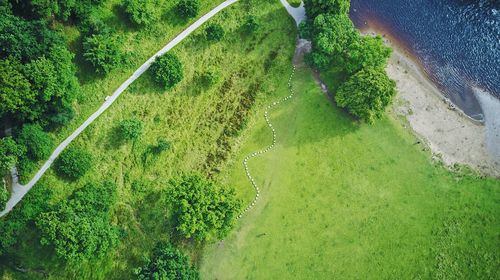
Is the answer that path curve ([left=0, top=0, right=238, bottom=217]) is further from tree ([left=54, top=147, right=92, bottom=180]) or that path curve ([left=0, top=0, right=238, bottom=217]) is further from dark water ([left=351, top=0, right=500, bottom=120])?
dark water ([left=351, top=0, right=500, bottom=120])

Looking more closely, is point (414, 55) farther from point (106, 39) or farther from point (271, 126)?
point (106, 39)

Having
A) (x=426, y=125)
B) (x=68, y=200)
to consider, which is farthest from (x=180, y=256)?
(x=426, y=125)

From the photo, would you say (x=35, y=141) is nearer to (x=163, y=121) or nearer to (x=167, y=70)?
(x=163, y=121)

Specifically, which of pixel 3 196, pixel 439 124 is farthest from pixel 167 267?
pixel 439 124

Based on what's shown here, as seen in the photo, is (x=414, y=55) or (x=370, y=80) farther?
(x=414, y=55)

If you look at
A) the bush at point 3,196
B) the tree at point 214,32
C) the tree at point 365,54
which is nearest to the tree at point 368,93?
the tree at point 365,54

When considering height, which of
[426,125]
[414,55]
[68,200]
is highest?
[68,200]
